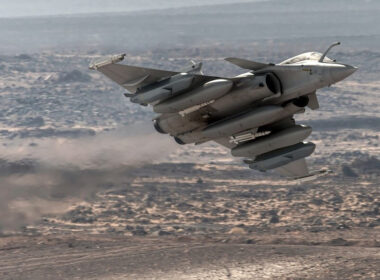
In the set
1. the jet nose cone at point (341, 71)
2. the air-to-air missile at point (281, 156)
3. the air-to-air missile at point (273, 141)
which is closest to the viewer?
the jet nose cone at point (341, 71)

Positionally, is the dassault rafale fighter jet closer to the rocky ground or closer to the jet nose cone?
the jet nose cone

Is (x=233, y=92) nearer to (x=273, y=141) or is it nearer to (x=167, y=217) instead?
(x=273, y=141)

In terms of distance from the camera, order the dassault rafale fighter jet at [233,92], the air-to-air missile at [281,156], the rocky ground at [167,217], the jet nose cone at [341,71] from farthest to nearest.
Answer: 1. the rocky ground at [167,217]
2. the air-to-air missile at [281,156]
3. the dassault rafale fighter jet at [233,92]
4. the jet nose cone at [341,71]

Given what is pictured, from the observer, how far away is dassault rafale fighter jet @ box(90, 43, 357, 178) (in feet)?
133

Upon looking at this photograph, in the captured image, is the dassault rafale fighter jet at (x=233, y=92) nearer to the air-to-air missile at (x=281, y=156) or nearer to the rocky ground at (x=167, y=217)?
the air-to-air missile at (x=281, y=156)

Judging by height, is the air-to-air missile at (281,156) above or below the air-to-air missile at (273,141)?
below

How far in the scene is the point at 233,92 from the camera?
41.9 metres

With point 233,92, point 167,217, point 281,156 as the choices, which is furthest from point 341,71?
point 167,217

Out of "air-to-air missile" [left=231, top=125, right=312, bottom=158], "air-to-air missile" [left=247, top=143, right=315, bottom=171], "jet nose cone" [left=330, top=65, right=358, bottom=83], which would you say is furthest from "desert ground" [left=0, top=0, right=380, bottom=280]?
"jet nose cone" [left=330, top=65, right=358, bottom=83]

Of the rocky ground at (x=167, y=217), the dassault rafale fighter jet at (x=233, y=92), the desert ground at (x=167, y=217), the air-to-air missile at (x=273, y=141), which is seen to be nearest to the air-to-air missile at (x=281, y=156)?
the air-to-air missile at (x=273, y=141)

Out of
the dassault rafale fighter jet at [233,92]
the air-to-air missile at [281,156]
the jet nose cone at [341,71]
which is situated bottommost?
the air-to-air missile at [281,156]

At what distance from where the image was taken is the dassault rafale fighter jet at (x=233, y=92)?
4069 centimetres

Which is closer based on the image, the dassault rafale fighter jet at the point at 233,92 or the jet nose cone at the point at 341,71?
the jet nose cone at the point at 341,71

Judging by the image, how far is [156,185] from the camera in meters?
109
